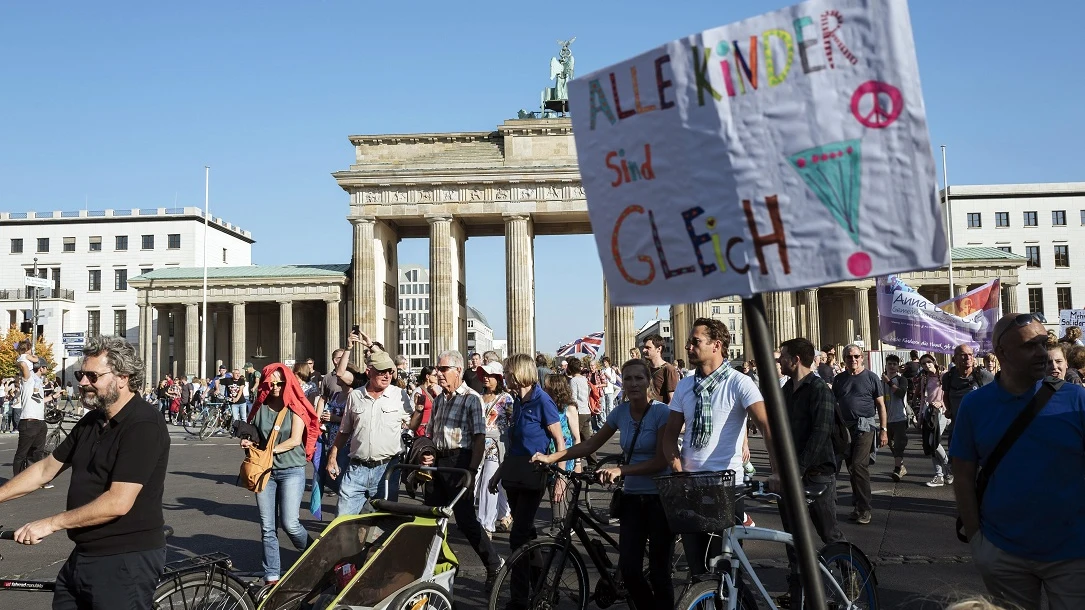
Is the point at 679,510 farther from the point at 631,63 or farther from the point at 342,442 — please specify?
the point at 342,442

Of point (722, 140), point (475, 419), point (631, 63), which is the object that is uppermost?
point (631, 63)

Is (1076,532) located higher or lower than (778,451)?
lower

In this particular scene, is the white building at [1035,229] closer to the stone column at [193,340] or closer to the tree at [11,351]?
the stone column at [193,340]

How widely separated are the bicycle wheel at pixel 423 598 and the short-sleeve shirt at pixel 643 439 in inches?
47.5

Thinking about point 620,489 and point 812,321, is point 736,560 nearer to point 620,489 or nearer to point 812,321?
point 620,489

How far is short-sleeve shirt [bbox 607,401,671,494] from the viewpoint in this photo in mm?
5445

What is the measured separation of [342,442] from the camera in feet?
27.5

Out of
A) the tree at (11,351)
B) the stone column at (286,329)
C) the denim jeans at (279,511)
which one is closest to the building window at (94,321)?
the tree at (11,351)

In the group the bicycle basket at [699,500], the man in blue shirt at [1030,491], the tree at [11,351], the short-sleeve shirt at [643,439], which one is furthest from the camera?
the tree at [11,351]

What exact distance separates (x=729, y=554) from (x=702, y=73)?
9.35 ft

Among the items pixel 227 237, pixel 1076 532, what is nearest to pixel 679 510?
pixel 1076 532

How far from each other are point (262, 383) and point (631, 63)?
18.8ft

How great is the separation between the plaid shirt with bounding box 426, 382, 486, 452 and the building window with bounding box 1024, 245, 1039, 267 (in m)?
86.0

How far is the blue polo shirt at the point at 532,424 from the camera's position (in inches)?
281
